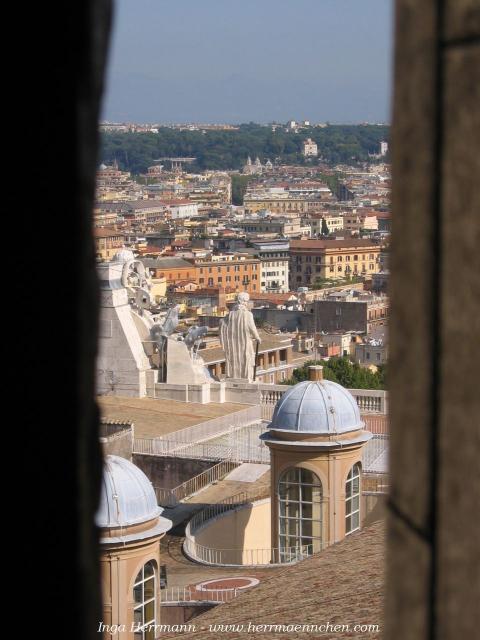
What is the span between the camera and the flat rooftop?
17.4 meters

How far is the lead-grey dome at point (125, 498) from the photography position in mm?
8039

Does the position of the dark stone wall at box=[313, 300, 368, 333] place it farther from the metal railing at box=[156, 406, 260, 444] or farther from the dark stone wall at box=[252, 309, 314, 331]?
the metal railing at box=[156, 406, 260, 444]


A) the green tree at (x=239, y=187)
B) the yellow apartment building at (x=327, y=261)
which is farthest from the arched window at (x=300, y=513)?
the green tree at (x=239, y=187)

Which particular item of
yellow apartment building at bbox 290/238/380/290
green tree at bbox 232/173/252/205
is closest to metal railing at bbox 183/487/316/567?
yellow apartment building at bbox 290/238/380/290

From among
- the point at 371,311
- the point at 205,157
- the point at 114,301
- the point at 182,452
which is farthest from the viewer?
the point at 205,157

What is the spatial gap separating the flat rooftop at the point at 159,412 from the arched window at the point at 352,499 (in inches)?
225

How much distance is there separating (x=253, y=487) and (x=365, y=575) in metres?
7.78

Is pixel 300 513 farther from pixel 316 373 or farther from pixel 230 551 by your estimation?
pixel 230 551
